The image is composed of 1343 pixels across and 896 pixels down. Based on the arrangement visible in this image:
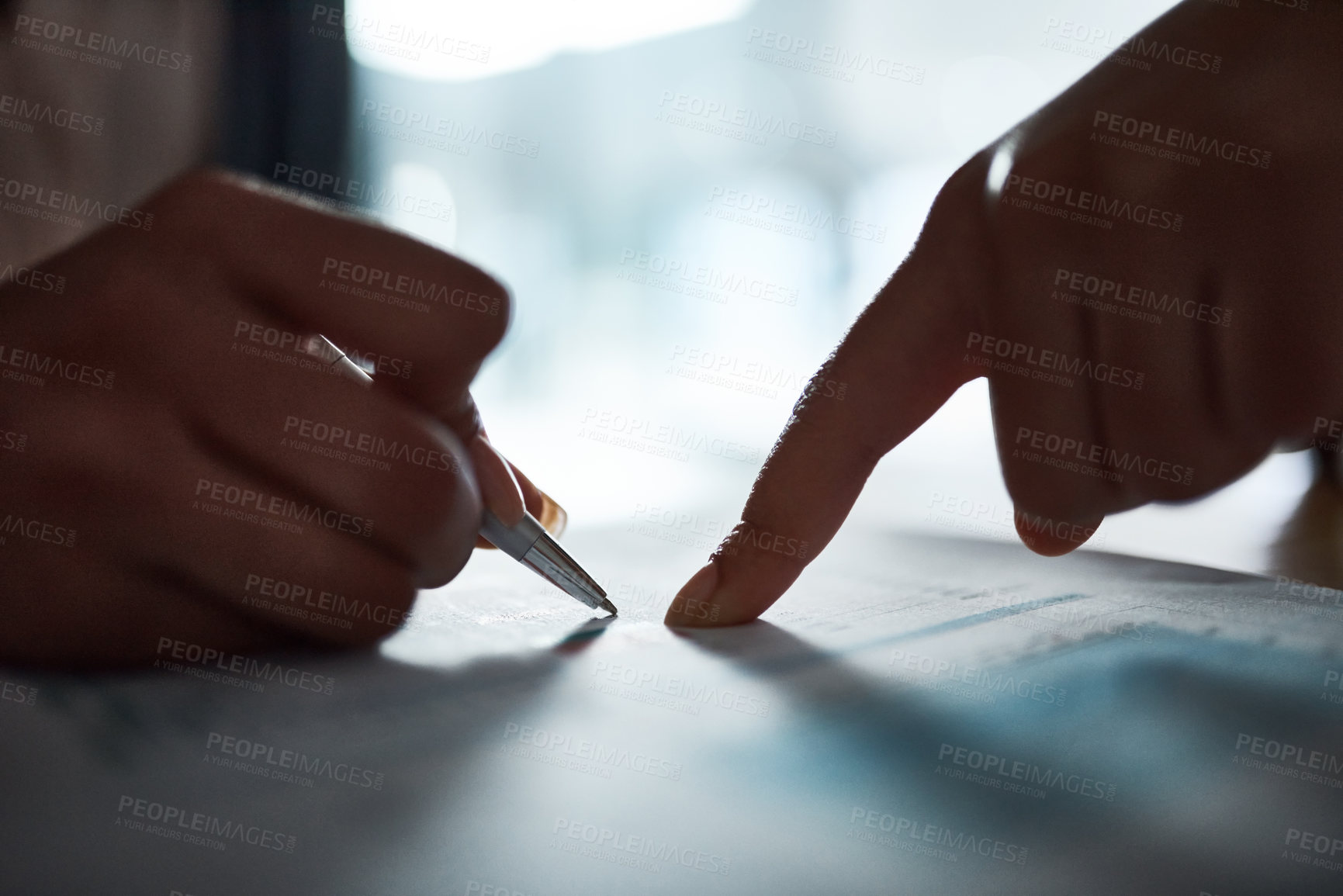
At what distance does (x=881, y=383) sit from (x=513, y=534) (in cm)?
29

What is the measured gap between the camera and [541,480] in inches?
53.7

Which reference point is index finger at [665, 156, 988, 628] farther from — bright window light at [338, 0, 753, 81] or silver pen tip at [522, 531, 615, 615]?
bright window light at [338, 0, 753, 81]

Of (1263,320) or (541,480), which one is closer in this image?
(1263,320)

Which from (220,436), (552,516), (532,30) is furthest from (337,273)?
(532,30)

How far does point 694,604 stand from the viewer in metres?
0.54

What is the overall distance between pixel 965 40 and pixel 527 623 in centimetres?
228

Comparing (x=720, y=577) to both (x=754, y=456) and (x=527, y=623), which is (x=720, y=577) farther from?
(x=754, y=456)

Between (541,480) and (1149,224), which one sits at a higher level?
(1149,224)

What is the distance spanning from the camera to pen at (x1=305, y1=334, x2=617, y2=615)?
1.50ft

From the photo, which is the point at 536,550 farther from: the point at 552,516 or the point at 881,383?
the point at 881,383

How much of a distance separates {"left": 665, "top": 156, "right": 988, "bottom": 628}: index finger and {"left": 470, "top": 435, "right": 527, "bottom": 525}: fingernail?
0.17m

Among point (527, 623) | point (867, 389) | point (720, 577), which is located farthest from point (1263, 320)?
point (527, 623)

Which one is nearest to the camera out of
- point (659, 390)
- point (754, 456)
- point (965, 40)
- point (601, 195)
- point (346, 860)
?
point (346, 860)

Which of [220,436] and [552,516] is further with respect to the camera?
[552,516]
